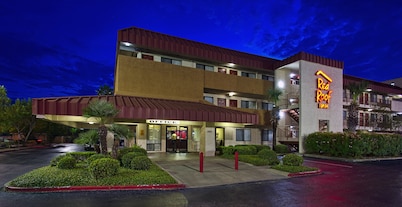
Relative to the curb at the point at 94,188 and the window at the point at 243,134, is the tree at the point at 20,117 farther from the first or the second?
the curb at the point at 94,188

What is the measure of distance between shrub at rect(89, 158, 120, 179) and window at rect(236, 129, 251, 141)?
19144 mm

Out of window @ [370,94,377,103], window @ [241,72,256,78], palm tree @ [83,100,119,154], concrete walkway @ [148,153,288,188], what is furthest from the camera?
window @ [370,94,377,103]

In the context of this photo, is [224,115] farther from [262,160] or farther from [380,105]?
[380,105]

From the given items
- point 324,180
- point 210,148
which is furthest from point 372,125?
point 324,180

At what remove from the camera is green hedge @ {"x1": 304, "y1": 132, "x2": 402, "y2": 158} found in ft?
75.2

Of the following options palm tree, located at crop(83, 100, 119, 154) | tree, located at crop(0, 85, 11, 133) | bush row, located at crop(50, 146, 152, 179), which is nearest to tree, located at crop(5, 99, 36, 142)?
tree, located at crop(0, 85, 11, 133)

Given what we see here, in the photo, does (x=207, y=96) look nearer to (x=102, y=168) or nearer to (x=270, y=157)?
(x=270, y=157)

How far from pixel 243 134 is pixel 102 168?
66.9 ft

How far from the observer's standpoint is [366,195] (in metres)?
10.2

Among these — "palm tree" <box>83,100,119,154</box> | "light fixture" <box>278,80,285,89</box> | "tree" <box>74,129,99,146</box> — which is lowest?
"tree" <box>74,129,99,146</box>

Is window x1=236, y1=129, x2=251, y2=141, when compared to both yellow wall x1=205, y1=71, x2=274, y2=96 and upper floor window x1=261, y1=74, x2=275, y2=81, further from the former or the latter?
upper floor window x1=261, y1=74, x2=275, y2=81

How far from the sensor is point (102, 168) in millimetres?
11062

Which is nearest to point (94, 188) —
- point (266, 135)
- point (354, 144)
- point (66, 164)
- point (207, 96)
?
point (66, 164)

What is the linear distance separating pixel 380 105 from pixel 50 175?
45.3 meters
